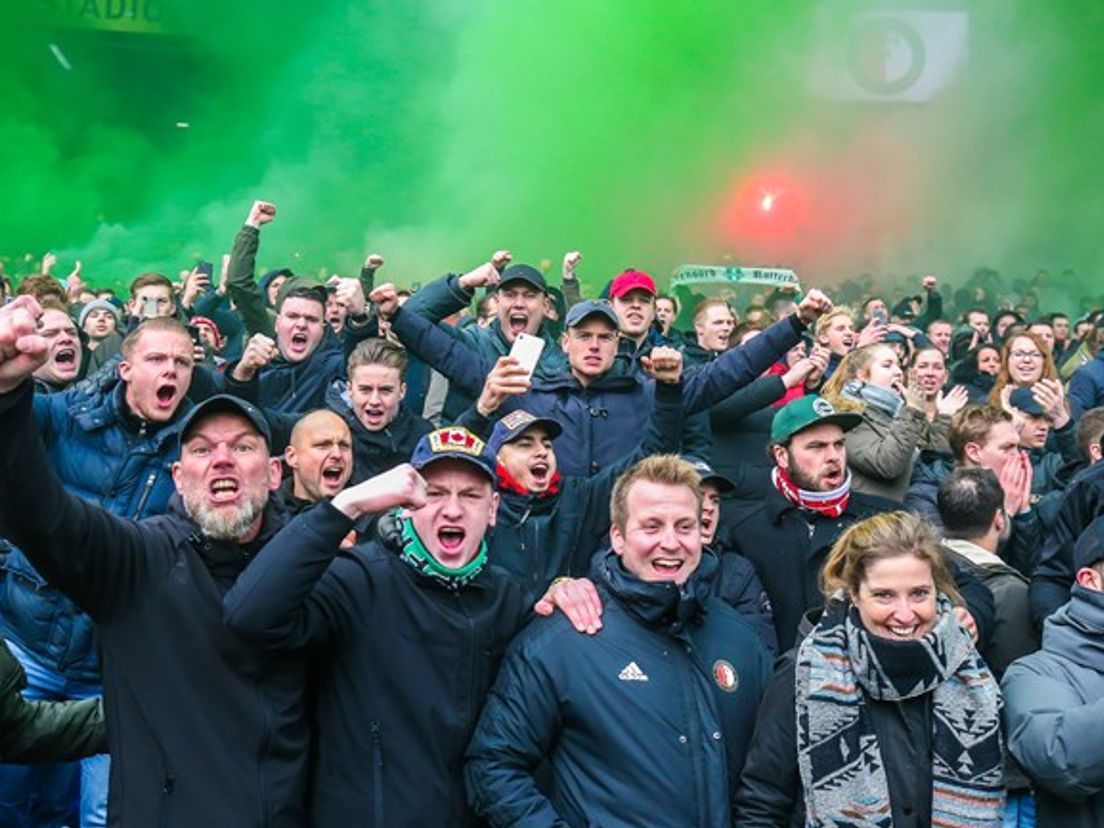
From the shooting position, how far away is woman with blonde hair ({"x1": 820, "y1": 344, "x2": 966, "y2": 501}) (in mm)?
4734

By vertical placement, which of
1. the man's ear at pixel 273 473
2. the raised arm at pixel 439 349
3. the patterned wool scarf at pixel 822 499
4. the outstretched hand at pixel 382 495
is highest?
the raised arm at pixel 439 349

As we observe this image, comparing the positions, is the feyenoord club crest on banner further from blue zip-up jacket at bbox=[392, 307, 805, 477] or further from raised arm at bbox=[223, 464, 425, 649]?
raised arm at bbox=[223, 464, 425, 649]

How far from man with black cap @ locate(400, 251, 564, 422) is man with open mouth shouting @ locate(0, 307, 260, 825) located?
163 cm

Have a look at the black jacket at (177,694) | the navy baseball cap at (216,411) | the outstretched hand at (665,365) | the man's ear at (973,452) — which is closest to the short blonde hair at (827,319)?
the man's ear at (973,452)

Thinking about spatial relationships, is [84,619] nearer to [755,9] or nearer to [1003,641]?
[1003,641]

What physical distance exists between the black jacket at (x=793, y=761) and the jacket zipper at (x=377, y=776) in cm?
88

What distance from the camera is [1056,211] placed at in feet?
65.3

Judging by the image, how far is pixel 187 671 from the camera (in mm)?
2807

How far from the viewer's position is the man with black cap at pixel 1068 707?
2.61 metres

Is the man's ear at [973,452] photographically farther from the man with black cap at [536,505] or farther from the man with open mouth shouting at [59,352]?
the man with open mouth shouting at [59,352]

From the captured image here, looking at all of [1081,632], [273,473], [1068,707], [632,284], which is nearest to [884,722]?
[1068,707]

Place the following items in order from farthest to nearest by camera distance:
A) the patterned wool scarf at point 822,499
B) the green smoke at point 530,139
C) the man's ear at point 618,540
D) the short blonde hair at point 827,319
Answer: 1. the green smoke at point 530,139
2. the short blonde hair at point 827,319
3. the patterned wool scarf at point 822,499
4. the man's ear at point 618,540

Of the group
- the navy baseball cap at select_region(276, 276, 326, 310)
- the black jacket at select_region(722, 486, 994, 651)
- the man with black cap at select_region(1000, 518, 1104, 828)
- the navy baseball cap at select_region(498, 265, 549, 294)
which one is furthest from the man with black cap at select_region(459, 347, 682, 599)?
the navy baseball cap at select_region(276, 276, 326, 310)

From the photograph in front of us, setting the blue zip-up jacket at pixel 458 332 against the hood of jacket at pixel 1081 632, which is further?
the blue zip-up jacket at pixel 458 332
